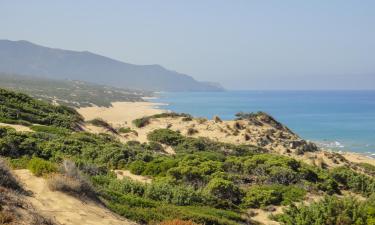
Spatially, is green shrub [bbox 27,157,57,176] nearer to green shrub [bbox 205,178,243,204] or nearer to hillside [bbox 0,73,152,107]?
green shrub [bbox 205,178,243,204]

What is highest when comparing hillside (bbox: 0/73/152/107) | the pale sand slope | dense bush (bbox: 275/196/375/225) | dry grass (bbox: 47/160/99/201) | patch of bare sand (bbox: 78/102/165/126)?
dry grass (bbox: 47/160/99/201)

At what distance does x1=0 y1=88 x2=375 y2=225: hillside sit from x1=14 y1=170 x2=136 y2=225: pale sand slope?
41 millimetres

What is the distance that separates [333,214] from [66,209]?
25.2 ft

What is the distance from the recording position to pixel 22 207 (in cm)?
812

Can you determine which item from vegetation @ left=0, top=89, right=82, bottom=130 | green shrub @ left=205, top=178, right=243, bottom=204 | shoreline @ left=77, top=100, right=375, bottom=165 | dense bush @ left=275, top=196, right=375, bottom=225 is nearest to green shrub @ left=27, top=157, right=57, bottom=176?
dense bush @ left=275, top=196, right=375, bottom=225

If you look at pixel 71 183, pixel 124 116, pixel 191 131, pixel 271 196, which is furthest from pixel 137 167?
pixel 124 116

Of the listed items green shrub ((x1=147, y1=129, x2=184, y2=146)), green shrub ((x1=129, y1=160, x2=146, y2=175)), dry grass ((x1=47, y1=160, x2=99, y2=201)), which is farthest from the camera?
green shrub ((x1=147, y1=129, x2=184, y2=146))

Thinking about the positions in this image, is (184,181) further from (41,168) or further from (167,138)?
(167,138)

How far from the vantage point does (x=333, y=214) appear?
13039 mm

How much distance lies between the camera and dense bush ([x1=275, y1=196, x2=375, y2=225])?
41.8 feet

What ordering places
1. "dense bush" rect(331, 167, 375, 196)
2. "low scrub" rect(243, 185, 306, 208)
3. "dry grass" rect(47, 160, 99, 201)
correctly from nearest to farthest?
1. "dry grass" rect(47, 160, 99, 201)
2. "low scrub" rect(243, 185, 306, 208)
3. "dense bush" rect(331, 167, 375, 196)

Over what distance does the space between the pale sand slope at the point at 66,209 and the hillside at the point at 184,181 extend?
0.13ft

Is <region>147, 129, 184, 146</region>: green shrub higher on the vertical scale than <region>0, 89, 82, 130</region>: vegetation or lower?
lower

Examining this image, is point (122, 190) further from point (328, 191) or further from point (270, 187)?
point (328, 191)
